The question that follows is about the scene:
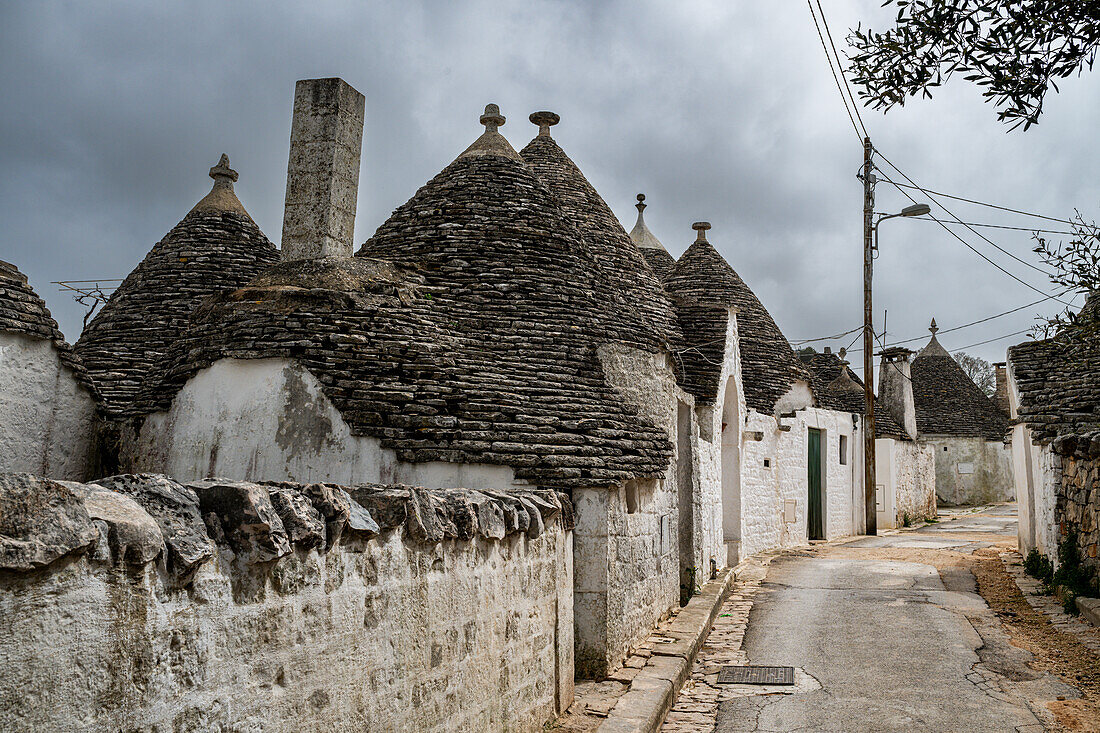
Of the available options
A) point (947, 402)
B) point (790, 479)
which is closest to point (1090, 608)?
point (790, 479)

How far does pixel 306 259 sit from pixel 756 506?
10820 mm

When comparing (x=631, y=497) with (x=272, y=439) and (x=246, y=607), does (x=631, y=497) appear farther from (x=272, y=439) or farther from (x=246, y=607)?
(x=246, y=607)

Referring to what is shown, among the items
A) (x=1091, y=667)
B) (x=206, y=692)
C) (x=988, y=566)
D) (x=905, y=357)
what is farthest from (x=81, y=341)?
(x=905, y=357)

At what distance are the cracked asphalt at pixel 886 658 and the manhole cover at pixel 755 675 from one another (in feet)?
0.50

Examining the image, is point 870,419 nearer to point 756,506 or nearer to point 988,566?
point 756,506

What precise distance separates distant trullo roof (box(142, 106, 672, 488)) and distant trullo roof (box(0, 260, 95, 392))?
50.1 inches

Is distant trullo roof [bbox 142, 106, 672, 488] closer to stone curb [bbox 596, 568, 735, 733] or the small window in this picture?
the small window

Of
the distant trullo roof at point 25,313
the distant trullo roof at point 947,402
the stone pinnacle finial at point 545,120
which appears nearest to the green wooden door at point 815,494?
the stone pinnacle finial at point 545,120

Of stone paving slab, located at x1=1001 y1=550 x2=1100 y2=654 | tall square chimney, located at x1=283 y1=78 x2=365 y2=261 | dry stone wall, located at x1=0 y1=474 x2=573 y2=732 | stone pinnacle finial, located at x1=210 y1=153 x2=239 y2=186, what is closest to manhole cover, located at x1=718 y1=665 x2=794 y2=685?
stone paving slab, located at x1=1001 y1=550 x2=1100 y2=654

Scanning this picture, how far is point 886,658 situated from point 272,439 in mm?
6033

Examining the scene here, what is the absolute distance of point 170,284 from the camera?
12.3 meters

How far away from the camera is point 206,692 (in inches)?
104

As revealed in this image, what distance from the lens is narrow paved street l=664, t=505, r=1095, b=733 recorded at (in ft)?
21.9

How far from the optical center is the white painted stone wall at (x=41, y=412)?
29.8 feet
